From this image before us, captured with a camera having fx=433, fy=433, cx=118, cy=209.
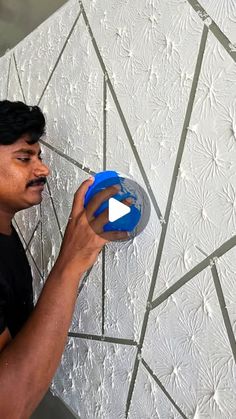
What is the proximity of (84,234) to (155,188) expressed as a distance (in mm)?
148

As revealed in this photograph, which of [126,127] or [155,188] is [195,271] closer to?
Answer: [155,188]

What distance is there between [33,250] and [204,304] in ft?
2.10

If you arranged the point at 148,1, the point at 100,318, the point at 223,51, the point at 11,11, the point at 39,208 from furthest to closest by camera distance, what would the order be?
the point at 11,11 < the point at 39,208 < the point at 100,318 < the point at 148,1 < the point at 223,51

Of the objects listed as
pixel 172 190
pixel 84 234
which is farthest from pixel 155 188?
pixel 84 234

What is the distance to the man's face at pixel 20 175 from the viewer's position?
918 mm

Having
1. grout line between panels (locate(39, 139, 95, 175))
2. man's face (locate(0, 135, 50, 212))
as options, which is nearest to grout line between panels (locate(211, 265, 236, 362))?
grout line between panels (locate(39, 139, 95, 175))

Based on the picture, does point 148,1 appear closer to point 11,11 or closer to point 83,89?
point 83,89

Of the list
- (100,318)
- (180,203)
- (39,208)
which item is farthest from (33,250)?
(180,203)

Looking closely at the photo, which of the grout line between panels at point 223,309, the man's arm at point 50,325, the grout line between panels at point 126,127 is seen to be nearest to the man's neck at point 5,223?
the man's arm at point 50,325

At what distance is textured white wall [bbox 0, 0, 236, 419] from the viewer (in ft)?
1.98

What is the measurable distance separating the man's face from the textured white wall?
70 mm

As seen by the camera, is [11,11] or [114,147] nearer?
[114,147]

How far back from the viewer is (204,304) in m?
0.63
